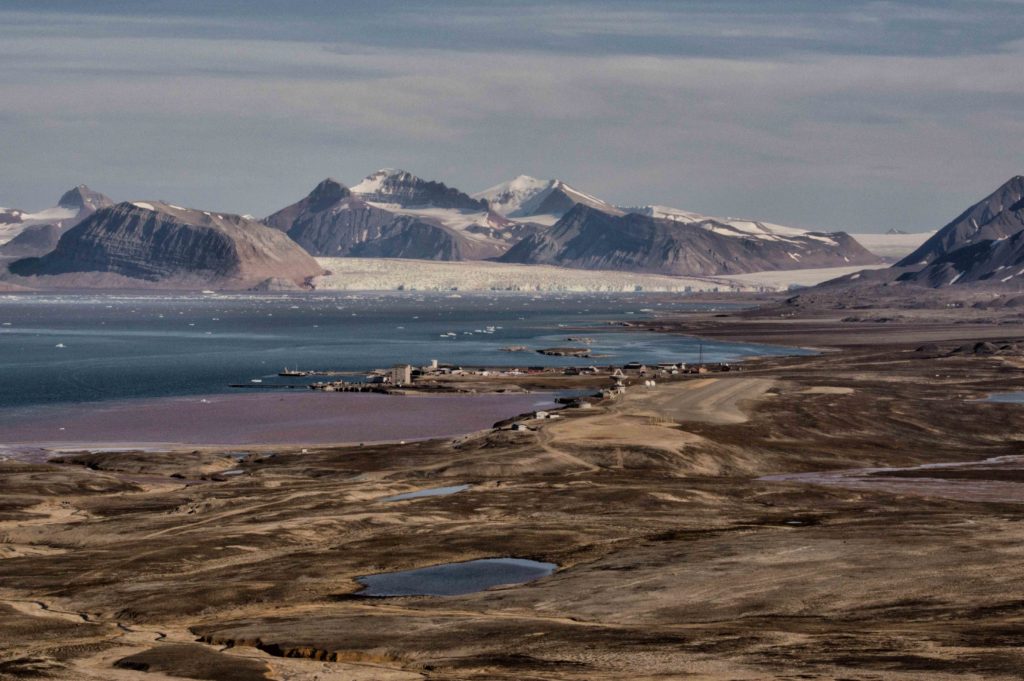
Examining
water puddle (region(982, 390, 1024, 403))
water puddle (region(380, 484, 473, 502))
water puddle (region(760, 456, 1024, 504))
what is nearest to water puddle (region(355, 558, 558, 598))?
water puddle (region(380, 484, 473, 502))

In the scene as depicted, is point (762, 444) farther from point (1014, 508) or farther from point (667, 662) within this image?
point (667, 662)

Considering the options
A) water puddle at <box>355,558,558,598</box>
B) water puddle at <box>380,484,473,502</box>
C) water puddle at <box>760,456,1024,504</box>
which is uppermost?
water puddle at <box>760,456,1024,504</box>

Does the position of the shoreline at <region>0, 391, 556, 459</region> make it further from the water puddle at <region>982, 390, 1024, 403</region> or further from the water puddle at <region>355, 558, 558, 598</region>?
the water puddle at <region>355, 558, 558, 598</region>

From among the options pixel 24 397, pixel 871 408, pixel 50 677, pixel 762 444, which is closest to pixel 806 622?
pixel 50 677

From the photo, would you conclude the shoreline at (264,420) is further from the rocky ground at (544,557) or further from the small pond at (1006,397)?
the small pond at (1006,397)

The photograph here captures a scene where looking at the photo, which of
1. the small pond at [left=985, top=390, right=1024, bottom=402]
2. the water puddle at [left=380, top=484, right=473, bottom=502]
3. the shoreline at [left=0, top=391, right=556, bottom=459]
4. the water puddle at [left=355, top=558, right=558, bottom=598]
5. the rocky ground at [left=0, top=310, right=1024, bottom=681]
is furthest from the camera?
the small pond at [left=985, top=390, right=1024, bottom=402]

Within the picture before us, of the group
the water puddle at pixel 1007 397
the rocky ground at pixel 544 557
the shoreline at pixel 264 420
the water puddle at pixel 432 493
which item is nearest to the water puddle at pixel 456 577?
the rocky ground at pixel 544 557
